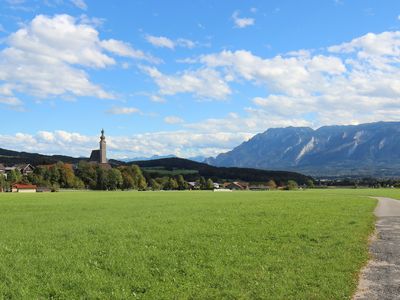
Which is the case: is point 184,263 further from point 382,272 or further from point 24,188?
point 24,188

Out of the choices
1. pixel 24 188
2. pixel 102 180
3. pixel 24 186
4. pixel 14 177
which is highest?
pixel 14 177

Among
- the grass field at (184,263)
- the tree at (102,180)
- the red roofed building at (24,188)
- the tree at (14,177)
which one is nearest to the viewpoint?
the grass field at (184,263)

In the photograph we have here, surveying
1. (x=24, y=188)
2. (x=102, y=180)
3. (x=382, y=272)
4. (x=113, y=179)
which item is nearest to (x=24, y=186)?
(x=24, y=188)

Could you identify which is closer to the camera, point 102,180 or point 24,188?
point 24,188

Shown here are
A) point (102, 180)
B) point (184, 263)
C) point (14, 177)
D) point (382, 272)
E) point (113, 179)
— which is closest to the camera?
point (382, 272)

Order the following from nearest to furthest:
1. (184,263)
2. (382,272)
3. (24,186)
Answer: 1. (382,272)
2. (184,263)
3. (24,186)

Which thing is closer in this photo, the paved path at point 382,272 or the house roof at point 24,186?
the paved path at point 382,272

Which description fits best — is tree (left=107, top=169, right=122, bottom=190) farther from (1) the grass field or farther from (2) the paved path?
(2) the paved path

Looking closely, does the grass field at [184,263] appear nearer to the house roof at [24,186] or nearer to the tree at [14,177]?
the house roof at [24,186]

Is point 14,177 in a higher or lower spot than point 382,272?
higher

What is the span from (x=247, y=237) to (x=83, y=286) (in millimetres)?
12368

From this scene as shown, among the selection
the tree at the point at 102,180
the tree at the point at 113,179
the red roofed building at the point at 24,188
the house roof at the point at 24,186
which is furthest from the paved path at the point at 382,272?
the tree at the point at 102,180

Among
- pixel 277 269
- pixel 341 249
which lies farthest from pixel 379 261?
pixel 277 269

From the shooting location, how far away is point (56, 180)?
18738 cm
